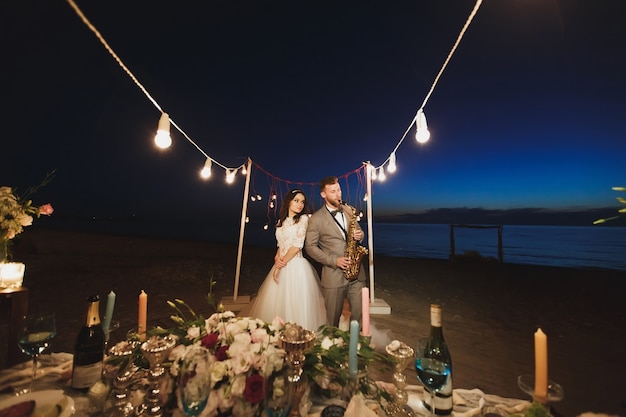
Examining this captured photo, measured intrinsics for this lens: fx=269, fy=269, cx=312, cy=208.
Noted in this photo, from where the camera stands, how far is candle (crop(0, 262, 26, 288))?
2.37 meters

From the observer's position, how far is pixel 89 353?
60.6 inches

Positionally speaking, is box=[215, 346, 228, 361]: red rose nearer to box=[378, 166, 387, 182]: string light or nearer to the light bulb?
the light bulb

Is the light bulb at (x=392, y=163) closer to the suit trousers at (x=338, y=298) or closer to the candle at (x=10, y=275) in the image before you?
the suit trousers at (x=338, y=298)

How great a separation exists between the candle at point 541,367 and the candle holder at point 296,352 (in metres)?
0.99

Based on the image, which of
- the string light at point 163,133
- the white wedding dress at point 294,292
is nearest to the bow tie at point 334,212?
the white wedding dress at point 294,292

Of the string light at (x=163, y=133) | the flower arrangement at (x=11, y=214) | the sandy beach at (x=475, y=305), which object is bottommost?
the sandy beach at (x=475, y=305)

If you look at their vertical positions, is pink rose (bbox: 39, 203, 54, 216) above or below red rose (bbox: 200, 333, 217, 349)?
above

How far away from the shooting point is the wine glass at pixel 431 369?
1.32 metres

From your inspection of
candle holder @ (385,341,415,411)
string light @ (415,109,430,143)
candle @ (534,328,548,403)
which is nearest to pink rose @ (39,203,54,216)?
candle holder @ (385,341,415,411)

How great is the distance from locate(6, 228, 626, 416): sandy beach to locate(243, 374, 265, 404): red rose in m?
2.84

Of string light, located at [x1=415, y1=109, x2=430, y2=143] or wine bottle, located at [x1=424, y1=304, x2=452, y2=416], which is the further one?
string light, located at [x1=415, y1=109, x2=430, y2=143]

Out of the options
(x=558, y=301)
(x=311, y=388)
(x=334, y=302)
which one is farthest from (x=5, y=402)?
(x=558, y=301)

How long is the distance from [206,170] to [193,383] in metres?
4.13

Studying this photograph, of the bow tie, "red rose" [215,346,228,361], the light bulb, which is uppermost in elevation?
the light bulb
